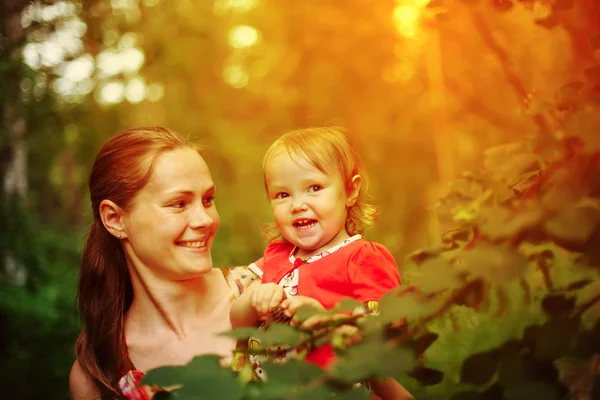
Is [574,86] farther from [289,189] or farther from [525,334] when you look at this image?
[289,189]

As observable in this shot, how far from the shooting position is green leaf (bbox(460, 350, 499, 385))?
3.10 feet

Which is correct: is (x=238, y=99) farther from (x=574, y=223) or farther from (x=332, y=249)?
(x=574, y=223)

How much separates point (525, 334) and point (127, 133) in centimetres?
160

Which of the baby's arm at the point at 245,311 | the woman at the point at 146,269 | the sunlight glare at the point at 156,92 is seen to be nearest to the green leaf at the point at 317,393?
the baby's arm at the point at 245,311

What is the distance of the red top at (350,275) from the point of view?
1.77 m

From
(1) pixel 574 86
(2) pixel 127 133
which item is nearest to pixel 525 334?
(1) pixel 574 86

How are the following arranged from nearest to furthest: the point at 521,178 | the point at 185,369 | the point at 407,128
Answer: the point at 185,369
the point at 521,178
the point at 407,128

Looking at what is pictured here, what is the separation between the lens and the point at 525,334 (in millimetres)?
954

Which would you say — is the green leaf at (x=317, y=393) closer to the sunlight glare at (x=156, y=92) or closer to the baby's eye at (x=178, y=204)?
the baby's eye at (x=178, y=204)

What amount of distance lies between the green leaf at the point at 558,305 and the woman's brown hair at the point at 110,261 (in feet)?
4.55

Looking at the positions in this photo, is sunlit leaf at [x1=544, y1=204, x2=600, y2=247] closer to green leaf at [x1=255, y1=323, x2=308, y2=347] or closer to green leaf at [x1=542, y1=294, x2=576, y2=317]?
green leaf at [x1=542, y1=294, x2=576, y2=317]

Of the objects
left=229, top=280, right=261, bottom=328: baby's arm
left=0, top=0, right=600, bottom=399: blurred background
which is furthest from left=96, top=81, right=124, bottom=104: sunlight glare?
left=229, top=280, right=261, bottom=328: baby's arm

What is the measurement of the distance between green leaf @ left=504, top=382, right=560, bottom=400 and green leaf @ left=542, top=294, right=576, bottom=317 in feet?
0.39

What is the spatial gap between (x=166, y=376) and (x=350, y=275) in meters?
0.97
